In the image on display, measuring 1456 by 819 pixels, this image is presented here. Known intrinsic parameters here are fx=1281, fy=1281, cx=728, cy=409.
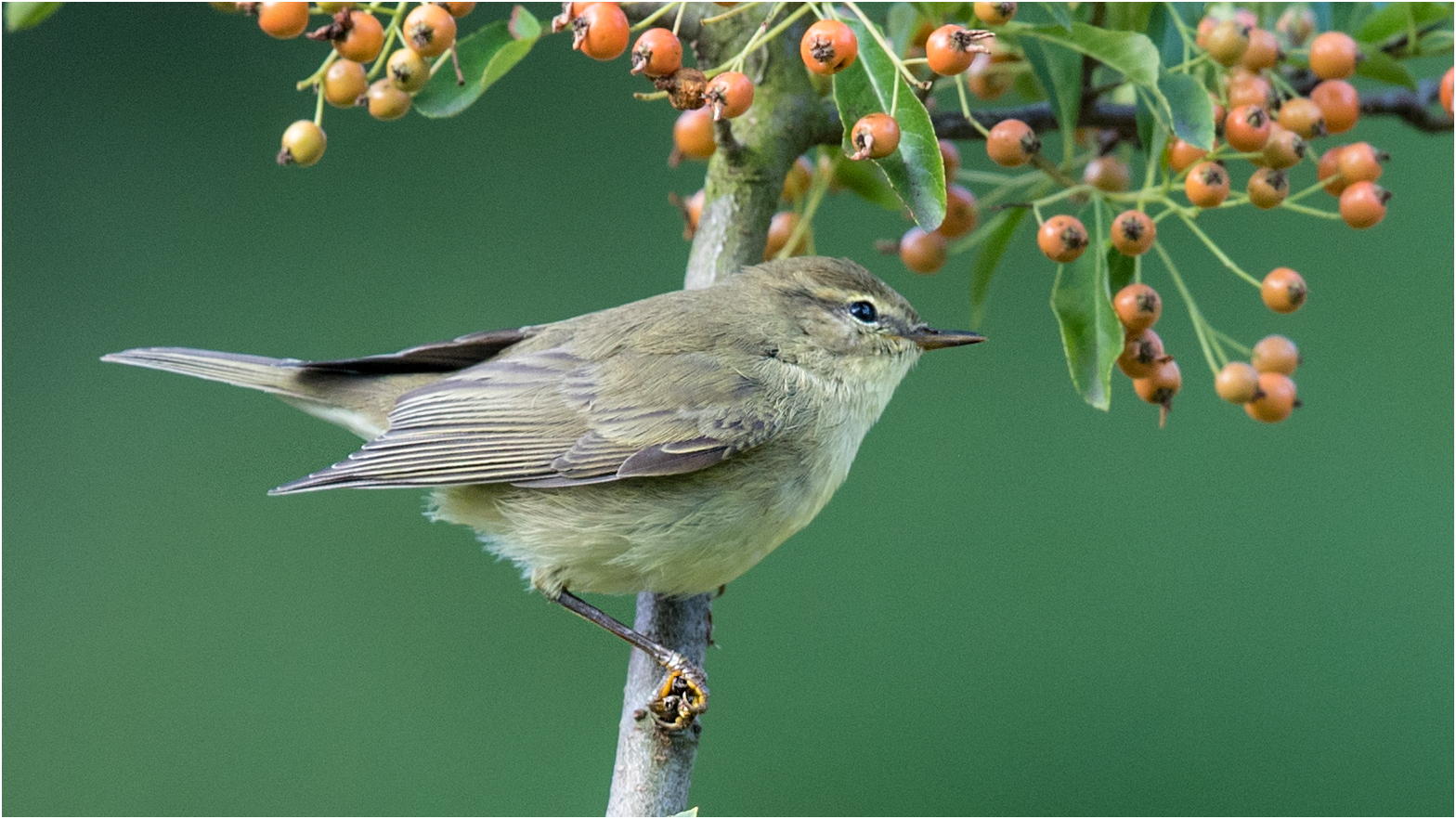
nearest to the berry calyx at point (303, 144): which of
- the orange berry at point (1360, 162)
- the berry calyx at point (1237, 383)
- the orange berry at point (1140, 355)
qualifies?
the orange berry at point (1140, 355)

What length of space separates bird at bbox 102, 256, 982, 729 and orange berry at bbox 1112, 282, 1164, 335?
0.41m

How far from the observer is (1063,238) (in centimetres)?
183

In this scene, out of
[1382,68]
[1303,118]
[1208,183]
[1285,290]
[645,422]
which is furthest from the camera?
[645,422]

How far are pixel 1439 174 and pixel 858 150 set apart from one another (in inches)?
125

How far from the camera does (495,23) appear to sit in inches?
72.8

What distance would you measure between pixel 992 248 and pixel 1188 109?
19.5 inches

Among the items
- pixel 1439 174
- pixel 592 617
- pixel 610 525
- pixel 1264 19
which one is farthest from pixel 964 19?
pixel 1439 174

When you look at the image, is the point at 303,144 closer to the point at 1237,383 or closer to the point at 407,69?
the point at 407,69

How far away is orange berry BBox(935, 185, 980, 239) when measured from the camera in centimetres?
219

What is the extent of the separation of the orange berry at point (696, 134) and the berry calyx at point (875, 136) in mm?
556

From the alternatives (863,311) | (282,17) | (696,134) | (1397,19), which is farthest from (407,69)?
(1397,19)

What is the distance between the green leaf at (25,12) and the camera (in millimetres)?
1696

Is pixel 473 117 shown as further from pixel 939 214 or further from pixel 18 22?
pixel 939 214

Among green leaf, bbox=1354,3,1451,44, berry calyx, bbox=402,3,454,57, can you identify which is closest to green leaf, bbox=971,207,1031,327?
green leaf, bbox=1354,3,1451,44
